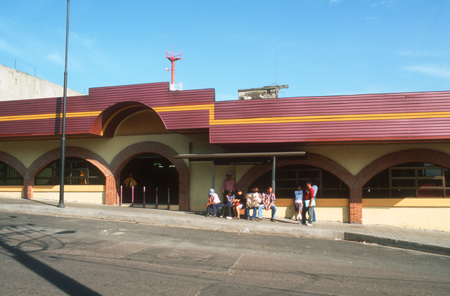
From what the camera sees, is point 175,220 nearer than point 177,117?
Yes

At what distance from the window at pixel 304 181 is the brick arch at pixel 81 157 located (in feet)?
23.6

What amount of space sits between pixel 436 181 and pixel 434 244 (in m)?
4.58

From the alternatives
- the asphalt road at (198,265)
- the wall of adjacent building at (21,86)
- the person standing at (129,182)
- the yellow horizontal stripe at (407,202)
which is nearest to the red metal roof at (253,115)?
the person standing at (129,182)

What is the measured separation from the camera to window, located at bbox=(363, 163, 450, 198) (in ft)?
45.1

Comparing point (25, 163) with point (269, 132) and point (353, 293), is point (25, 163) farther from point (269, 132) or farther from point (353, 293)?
point (353, 293)

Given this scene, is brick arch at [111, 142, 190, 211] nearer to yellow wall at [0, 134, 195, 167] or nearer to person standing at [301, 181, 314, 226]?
yellow wall at [0, 134, 195, 167]

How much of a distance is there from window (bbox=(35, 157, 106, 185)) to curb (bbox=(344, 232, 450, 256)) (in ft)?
38.2

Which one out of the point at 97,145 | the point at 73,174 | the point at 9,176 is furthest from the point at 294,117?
the point at 9,176

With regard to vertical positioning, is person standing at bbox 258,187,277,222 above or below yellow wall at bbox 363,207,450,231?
above

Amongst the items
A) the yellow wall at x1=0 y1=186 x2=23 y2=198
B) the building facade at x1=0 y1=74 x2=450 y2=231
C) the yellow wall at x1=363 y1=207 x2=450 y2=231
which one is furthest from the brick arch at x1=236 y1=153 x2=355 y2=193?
the yellow wall at x1=0 y1=186 x2=23 y2=198

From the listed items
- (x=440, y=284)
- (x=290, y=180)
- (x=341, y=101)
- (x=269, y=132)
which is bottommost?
(x=440, y=284)

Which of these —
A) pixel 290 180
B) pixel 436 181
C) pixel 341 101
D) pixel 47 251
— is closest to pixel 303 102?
pixel 341 101

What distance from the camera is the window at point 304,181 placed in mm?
14422

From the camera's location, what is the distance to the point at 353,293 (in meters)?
5.68
